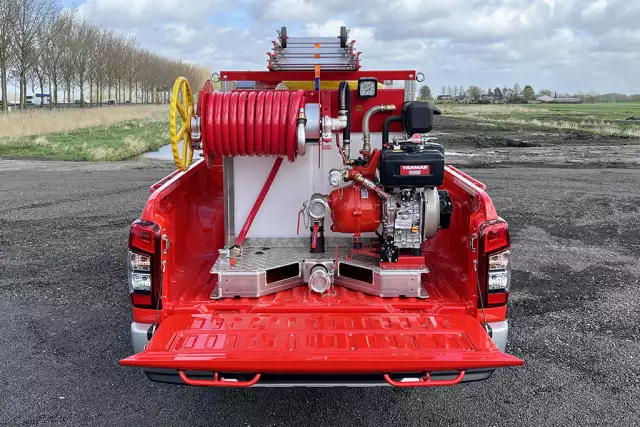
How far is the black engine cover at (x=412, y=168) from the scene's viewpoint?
3.28 m

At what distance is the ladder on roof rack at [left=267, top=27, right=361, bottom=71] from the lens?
4195mm

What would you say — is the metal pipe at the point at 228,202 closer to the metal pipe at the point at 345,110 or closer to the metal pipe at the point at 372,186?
the metal pipe at the point at 345,110

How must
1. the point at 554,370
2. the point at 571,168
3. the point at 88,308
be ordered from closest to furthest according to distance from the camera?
the point at 554,370, the point at 88,308, the point at 571,168

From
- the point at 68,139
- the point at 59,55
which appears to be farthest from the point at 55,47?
the point at 68,139

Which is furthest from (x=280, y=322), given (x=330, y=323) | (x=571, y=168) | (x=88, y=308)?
(x=571, y=168)

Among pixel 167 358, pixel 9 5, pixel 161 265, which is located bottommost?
pixel 167 358

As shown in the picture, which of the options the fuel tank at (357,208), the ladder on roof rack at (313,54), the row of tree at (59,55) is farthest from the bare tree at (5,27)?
the fuel tank at (357,208)

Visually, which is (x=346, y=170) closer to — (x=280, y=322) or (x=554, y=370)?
(x=280, y=322)

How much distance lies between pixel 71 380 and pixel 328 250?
2.05 metres

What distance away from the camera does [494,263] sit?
309 centimetres

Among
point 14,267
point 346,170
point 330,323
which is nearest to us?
point 330,323

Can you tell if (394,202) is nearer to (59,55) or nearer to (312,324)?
(312,324)

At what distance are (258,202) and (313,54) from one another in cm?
131

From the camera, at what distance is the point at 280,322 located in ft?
10.2
